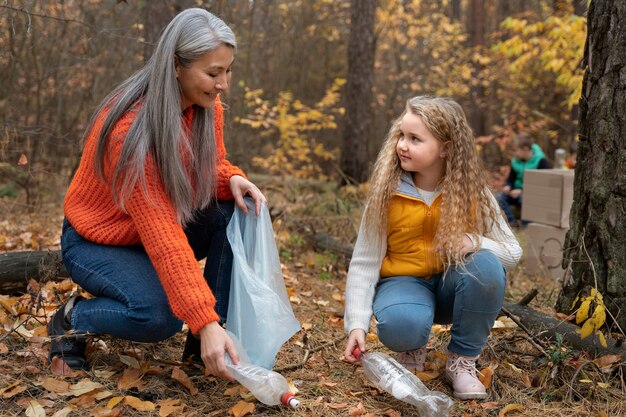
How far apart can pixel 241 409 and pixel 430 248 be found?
0.93m

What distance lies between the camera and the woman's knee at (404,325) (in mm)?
2373

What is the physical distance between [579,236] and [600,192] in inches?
9.0

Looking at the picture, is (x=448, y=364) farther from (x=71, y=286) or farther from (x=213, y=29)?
(x=71, y=286)

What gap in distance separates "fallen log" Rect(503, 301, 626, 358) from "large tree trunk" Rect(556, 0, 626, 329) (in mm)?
177

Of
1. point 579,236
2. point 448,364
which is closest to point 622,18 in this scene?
point 579,236

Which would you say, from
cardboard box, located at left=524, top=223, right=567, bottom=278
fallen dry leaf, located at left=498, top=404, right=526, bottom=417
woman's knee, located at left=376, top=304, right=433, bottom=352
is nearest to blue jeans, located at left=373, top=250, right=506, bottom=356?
woman's knee, located at left=376, top=304, right=433, bottom=352

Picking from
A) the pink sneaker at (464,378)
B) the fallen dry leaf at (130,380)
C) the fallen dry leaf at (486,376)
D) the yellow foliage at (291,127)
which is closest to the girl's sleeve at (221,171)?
the fallen dry leaf at (130,380)

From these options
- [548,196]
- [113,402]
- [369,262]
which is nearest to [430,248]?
[369,262]

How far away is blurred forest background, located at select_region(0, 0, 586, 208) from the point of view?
5.77 meters

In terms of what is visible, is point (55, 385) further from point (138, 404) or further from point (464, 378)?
point (464, 378)

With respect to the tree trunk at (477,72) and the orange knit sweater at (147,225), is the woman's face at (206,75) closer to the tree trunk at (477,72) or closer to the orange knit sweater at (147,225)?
the orange knit sweater at (147,225)

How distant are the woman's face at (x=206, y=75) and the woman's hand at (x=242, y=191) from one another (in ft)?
1.12

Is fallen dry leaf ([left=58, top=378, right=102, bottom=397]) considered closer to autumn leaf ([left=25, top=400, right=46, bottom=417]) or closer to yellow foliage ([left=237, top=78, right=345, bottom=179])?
autumn leaf ([left=25, top=400, right=46, bottom=417])

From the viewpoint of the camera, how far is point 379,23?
466 inches
